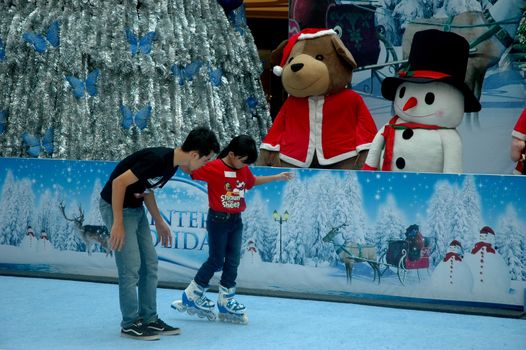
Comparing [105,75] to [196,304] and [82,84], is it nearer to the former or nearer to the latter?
[82,84]

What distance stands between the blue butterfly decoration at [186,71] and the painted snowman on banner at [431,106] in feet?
4.95

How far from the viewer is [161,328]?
4242mm

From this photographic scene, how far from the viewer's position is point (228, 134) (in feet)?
21.7

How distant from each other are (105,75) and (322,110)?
5.15ft

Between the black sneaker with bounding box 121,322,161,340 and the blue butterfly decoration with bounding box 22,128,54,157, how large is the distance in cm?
257

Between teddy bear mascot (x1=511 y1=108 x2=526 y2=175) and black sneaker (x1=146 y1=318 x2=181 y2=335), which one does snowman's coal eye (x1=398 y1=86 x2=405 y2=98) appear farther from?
black sneaker (x1=146 y1=318 x2=181 y2=335)

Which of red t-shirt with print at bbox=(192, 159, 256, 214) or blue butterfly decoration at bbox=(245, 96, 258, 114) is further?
blue butterfly decoration at bbox=(245, 96, 258, 114)

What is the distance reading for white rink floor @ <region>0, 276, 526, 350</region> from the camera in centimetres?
405

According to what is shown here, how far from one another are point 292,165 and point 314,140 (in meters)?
0.24

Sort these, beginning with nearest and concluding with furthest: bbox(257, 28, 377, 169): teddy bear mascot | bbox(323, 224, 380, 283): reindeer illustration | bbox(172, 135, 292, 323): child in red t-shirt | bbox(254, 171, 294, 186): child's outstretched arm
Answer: bbox(172, 135, 292, 323): child in red t-shirt → bbox(254, 171, 294, 186): child's outstretched arm → bbox(323, 224, 380, 283): reindeer illustration → bbox(257, 28, 377, 169): teddy bear mascot

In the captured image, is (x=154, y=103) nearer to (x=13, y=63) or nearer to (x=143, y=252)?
(x=13, y=63)

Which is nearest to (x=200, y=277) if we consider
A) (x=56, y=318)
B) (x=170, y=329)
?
(x=170, y=329)

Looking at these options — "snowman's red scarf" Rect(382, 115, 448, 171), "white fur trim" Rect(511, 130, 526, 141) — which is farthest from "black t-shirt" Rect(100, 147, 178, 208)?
"white fur trim" Rect(511, 130, 526, 141)

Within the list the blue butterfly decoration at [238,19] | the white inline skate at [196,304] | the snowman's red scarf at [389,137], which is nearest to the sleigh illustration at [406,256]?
the snowman's red scarf at [389,137]
